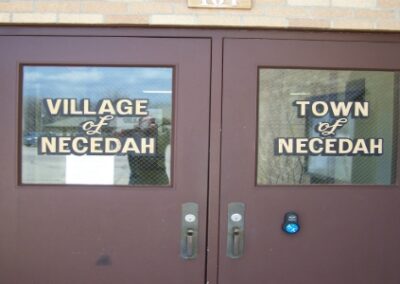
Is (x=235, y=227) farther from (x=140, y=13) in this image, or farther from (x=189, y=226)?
(x=140, y=13)

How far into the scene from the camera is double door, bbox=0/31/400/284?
277cm

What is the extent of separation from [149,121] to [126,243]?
0.82 metres

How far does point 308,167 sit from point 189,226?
2.92 feet

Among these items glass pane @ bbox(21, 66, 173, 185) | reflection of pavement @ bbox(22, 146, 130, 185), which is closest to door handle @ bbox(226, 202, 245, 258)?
glass pane @ bbox(21, 66, 173, 185)

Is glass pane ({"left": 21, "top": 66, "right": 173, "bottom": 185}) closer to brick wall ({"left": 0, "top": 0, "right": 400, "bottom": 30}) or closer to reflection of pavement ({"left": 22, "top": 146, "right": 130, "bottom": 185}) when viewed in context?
reflection of pavement ({"left": 22, "top": 146, "right": 130, "bottom": 185})

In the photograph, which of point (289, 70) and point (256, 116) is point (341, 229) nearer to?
point (256, 116)

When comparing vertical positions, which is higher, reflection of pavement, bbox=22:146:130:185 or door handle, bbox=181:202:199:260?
reflection of pavement, bbox=22:146:130:185

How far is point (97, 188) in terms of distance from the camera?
278 centimetres

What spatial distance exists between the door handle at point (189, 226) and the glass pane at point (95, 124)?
0.23 meters

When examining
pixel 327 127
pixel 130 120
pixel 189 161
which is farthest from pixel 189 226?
pixel 327 127

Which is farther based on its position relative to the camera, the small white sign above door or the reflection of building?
the reflection of building

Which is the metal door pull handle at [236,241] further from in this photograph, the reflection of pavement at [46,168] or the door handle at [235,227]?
the reflection of pavement at [46,168]

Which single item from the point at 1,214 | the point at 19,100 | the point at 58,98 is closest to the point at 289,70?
the point at 58,98

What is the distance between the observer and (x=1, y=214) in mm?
2773
